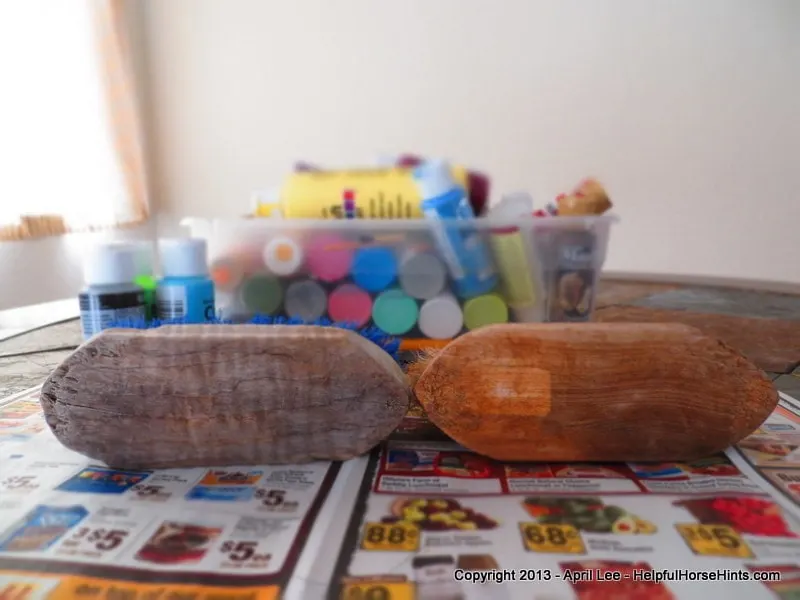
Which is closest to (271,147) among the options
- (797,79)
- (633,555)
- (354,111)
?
(354,111)

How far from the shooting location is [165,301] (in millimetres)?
551

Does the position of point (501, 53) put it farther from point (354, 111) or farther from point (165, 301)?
point (165, 301)

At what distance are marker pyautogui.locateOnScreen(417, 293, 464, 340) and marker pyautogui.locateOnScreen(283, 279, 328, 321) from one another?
100 millimetres

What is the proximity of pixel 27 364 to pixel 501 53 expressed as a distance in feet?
4.26

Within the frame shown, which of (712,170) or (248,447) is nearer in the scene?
(248,447)

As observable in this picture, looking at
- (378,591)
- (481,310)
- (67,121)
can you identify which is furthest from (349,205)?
(67,121)

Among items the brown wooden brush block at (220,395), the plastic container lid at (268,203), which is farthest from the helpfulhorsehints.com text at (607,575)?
the plastic container lid at (268,203)

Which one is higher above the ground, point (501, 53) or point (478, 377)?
point (501, 53)

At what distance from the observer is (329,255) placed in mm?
628

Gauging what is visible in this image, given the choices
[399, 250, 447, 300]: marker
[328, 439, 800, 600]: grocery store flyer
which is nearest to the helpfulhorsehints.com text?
[328, 439, 800, 600]: grocery store flyer

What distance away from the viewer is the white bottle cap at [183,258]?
56 centimetres

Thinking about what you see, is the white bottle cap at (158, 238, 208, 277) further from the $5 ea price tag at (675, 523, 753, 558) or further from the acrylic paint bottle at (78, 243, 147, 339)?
the $5 ea price tag at (675, 523, 753, 558)

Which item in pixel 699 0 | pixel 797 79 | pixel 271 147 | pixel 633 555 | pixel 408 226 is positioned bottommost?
pixel 633 555

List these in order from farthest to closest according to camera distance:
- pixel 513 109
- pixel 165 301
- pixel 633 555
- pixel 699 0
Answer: pixel 513 109
pixel 699 0
pixel 165 301
pixel 633 555
